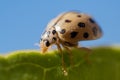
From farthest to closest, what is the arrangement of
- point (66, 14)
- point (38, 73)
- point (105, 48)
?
point (66, 14) < point (38, 73) < point (105, 48)

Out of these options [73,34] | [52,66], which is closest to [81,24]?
[73,34]

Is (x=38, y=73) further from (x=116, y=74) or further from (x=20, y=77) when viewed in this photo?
(x=116, y=74)

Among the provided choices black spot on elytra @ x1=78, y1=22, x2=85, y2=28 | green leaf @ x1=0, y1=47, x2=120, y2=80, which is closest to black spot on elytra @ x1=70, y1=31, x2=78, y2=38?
black spot on elytra @ x1=78, y1=22, x2=85, y2=28

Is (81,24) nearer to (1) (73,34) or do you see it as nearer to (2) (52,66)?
(1) (73,34)

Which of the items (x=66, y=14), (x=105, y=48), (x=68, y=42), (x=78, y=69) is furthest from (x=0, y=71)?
(x=66, y=14)

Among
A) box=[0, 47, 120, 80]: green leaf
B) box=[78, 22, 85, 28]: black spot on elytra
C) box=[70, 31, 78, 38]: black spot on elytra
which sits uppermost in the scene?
box=[78, 22, 85, 28]: black spot on elytra

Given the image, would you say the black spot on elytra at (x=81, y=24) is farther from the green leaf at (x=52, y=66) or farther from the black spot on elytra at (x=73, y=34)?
the green leaf at (x=52, y=66)

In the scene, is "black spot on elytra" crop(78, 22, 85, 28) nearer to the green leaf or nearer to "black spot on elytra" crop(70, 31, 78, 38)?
"black spot on elytra" crop(70, 31, 78, 38)

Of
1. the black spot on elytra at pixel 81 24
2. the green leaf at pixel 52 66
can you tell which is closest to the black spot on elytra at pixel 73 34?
the black spot on elytra at pixel 81 24

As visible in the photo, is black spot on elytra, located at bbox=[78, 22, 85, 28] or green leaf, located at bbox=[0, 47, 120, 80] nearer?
green leaf, located at bbox=[0, 47, 120, 80]
